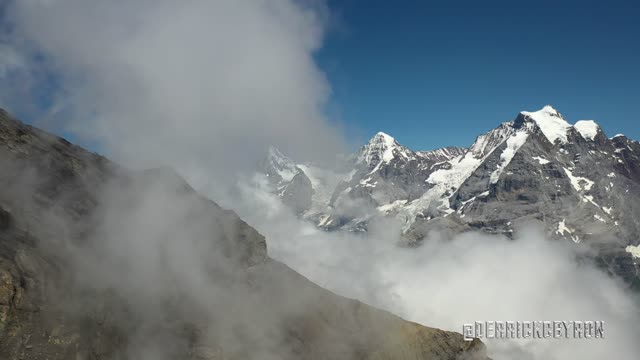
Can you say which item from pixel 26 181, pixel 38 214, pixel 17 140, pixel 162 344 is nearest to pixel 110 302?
pixel 162 344

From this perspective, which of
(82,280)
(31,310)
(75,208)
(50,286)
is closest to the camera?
(31,310)

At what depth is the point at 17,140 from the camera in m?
186

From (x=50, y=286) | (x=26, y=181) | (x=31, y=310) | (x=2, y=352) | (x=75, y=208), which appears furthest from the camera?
(x=75, y=208)

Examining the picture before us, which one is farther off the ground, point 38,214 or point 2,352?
point 38,214

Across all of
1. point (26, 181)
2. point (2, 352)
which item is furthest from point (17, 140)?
point (2, 352)

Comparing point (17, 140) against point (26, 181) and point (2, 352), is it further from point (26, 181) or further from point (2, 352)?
point (2, 352)

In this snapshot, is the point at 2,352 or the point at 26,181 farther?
the point at 26,181

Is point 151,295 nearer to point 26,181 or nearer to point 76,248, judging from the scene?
point 76,248

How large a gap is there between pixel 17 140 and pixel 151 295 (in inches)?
2775

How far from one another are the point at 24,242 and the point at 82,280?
2023 cm

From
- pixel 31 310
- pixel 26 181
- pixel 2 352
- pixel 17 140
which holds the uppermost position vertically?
pixel 17 140

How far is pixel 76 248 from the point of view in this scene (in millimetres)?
173875

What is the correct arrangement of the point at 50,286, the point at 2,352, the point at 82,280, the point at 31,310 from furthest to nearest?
the point at 82,280 → the point at 50,286 → the point at 31,310 → the point at 2,352

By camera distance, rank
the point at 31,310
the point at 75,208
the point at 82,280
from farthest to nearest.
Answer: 1. the point at 75,208
2. the point at 82,280
3. the point at 31,310
